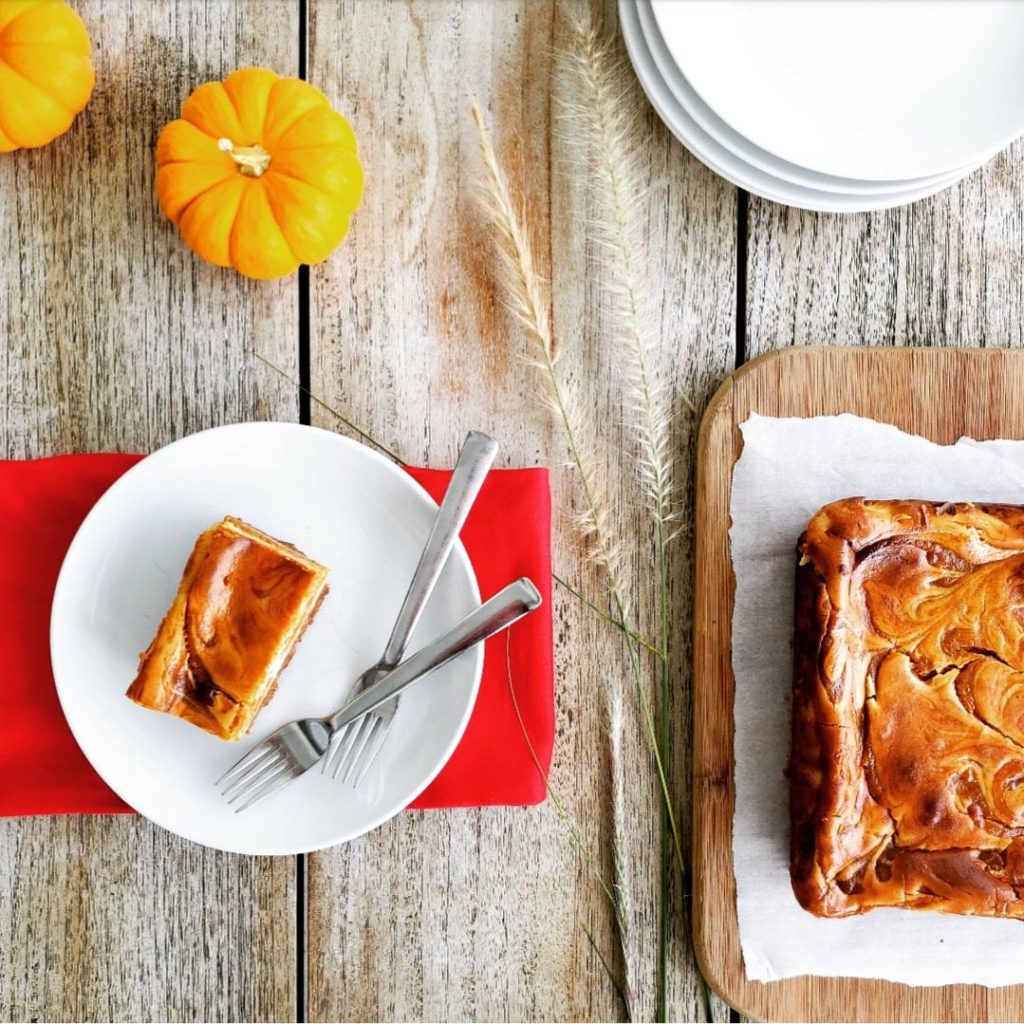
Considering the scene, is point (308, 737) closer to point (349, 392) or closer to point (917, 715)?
point (349, 392)

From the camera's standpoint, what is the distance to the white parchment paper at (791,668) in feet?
5.98

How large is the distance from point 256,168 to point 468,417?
23.7 inches

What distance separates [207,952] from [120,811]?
35 cm

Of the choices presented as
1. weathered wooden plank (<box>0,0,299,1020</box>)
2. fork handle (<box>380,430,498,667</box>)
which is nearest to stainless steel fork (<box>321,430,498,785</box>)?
fork handle (<box>380,430,498,667</box>)

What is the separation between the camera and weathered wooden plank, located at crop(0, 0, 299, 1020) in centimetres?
188

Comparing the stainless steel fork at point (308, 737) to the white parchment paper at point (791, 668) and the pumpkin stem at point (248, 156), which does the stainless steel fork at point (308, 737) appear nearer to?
the white parchment paper at point (791, 668)

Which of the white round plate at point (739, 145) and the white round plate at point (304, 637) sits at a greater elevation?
the white round plate at point (739, 145)

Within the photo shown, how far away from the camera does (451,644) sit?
5.43 feet

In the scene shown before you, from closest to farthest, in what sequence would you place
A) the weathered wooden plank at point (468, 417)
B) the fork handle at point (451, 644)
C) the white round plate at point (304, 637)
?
the fork handle at point (451, 644), the white round plate at point (304, 637), the weathered wooden plank at point (468, 417)

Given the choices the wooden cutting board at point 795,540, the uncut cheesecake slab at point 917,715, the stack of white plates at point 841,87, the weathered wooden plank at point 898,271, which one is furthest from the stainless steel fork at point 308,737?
the stack of white plates at point 841,87

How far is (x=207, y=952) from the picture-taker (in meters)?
1.90

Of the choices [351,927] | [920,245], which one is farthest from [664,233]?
[351,927]

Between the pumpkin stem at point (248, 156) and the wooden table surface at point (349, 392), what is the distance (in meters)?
0.25

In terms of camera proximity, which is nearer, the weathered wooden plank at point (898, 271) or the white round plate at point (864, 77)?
the white round plate at point (864, 77)
